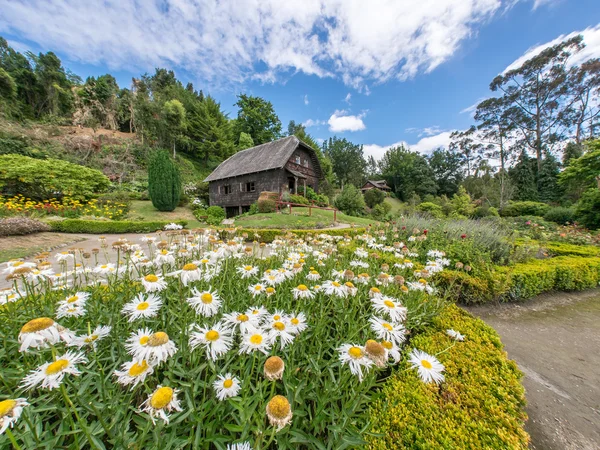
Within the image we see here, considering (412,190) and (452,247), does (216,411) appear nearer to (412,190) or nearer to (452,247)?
(452,247)

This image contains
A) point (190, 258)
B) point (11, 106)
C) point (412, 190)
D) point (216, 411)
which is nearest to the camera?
point (216, 411)

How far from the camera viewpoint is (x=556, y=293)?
471 cm

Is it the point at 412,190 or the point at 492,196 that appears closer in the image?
the point at 492,196

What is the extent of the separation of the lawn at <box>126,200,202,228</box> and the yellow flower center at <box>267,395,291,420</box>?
13.8 meters

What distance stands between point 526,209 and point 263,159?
23.1 metres

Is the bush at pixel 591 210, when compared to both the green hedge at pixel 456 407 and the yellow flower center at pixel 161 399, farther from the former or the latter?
the yellow flower center at pixel 161 399

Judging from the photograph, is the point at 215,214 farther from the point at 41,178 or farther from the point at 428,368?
the point at 428,368

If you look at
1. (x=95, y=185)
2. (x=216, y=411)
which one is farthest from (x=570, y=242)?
(x=95, y=185)

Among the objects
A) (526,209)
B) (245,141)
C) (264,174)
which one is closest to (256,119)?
(245,141)

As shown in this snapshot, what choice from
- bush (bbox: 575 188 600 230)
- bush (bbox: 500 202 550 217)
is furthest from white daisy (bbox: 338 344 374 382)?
bush (bbox: 500 202 550 217)

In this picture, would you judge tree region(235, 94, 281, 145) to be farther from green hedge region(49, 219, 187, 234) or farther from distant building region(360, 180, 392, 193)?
green hedge region(49, 219, 187, 234)

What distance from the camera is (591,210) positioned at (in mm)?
10227

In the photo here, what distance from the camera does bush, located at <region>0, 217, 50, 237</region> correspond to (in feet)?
22.7

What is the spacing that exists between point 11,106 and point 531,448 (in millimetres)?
38232
